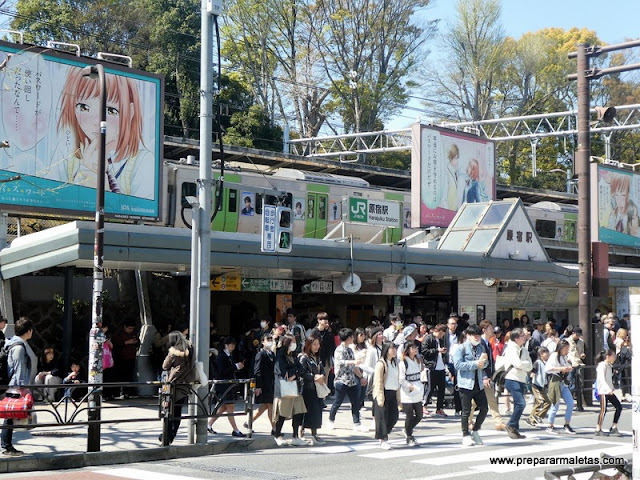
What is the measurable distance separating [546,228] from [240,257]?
858 inches

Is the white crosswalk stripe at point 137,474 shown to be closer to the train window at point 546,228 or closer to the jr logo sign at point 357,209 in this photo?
the jr logo sign at point 357,209

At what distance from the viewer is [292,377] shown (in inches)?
550

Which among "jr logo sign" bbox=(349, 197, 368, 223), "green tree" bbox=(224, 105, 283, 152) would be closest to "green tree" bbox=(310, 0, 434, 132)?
"green tree" bbox=(224, 105, 283, 152)

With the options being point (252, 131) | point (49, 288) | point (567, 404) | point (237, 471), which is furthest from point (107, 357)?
point (252, 131)

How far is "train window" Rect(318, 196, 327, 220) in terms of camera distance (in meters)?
29.1

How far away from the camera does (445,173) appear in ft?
108

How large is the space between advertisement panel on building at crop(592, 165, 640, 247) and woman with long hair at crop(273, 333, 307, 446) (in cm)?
2826

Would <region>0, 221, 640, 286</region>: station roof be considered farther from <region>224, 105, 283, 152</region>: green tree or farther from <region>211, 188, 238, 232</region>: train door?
<region>224, 105, 283, 152</region>: green tree

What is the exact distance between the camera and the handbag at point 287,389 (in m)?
13.9

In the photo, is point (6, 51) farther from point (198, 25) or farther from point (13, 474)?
point (198, 25)

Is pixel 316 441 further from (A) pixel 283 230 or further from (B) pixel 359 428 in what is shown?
(A) pixel 283 230

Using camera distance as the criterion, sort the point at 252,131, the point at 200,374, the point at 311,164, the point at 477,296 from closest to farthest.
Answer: the point at 200,374, the point at 477,296, the point at 311,164, the point at 252,131

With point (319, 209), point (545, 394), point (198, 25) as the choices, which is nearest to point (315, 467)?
point (545, 394)

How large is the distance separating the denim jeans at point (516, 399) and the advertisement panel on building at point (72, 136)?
37.0 ft
